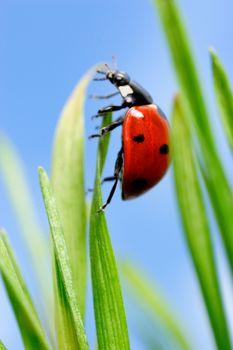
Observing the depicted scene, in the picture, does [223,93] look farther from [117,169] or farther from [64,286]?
[117,169]

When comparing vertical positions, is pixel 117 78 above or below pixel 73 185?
above

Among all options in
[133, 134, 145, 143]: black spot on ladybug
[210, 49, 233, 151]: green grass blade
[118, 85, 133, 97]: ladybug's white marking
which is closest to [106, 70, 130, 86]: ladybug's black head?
[118, 85, 133, 97]: ladybug's white marking

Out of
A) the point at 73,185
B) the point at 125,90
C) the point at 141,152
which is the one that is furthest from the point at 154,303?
the point at 125,90

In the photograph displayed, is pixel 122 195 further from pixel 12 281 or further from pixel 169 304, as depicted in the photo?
pixel 12 281

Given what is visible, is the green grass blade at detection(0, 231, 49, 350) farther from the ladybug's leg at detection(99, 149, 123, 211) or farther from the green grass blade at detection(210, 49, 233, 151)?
the ladybug's leg at detection(99, 149, 123, 211)

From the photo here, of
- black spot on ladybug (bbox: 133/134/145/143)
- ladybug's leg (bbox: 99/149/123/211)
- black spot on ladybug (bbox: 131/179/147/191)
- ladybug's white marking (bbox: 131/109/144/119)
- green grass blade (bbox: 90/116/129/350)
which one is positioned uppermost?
ladybug's white marking (bbox: 131/109/144/119)
